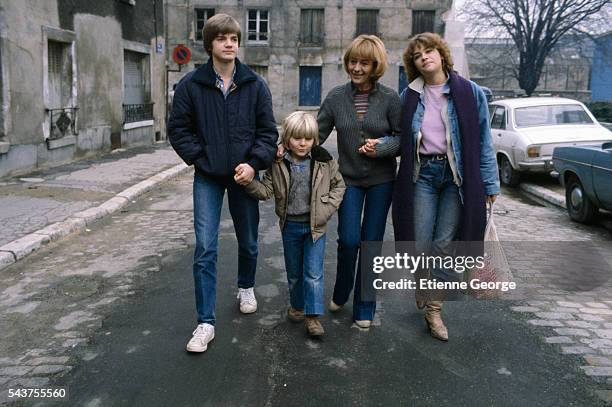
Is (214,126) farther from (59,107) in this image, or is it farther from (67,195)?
(59,107)

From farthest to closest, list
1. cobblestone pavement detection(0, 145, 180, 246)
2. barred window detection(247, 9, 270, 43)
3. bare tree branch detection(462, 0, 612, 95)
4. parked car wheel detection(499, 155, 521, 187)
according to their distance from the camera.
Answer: barred window detection(247, 9, 270, 43)
bare tree branch detection(462, 0, 612, 95)
parked car wheel detection(499, 155, 521, 187)
cobblestone pavement detection(0, 145, 180, 246)

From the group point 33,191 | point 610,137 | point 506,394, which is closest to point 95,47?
point 33,191

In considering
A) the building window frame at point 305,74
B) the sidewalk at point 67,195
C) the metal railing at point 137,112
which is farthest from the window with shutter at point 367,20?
the sidewalk at point 67,195

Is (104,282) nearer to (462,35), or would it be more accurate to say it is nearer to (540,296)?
(540,296)

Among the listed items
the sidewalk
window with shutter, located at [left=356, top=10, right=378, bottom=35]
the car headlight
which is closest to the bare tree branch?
window with shutter, located at [left=356, top=10, right=378, bottom=35]

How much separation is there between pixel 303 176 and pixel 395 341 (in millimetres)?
1238

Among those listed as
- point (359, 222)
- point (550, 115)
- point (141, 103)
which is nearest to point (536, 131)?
point (550, 115)

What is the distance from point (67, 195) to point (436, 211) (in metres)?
6.68

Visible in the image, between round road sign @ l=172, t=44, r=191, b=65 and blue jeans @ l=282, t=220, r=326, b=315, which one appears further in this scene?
round road sign @ l=172, t=44, r=191, b=65

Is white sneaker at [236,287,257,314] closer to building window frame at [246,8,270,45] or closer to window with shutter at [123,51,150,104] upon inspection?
window with shutter at [123,51,150,104]

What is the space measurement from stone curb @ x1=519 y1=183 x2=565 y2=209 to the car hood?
86 cm

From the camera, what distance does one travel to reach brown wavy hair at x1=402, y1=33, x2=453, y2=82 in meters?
3.74

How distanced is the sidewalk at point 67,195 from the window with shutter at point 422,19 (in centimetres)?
2140

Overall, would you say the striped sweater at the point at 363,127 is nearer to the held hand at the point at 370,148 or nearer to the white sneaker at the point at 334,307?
the held hand at the point at 370,148
